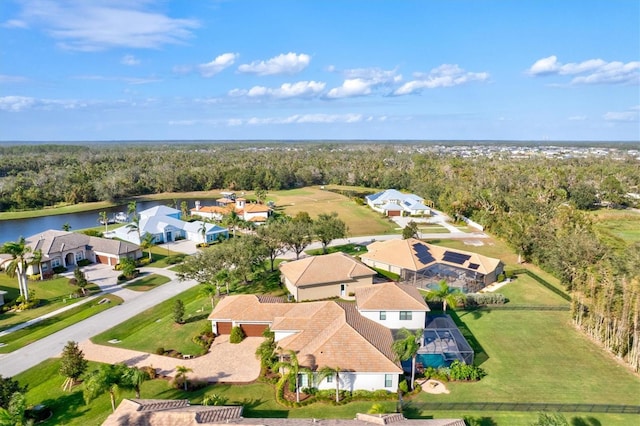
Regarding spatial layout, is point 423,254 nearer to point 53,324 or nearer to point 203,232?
point 203,232

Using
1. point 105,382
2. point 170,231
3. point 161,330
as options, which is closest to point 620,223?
point 170,231

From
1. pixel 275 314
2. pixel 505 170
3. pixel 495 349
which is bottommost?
pixel 495 349

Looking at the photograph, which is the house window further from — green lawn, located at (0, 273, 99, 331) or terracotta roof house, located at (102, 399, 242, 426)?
green lawn, located at (0, 273, 99, 331)

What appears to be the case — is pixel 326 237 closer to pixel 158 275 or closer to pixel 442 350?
pixel 158 275

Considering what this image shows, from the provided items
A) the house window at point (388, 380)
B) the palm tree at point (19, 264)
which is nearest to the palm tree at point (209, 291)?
the palm tree at point (19, 264)

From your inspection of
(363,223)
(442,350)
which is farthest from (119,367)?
(363,223)

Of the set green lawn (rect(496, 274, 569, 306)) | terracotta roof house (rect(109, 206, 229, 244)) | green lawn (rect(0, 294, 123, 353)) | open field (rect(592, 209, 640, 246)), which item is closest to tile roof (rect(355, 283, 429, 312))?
green lawn (rect(496, 274, 569, 306))
